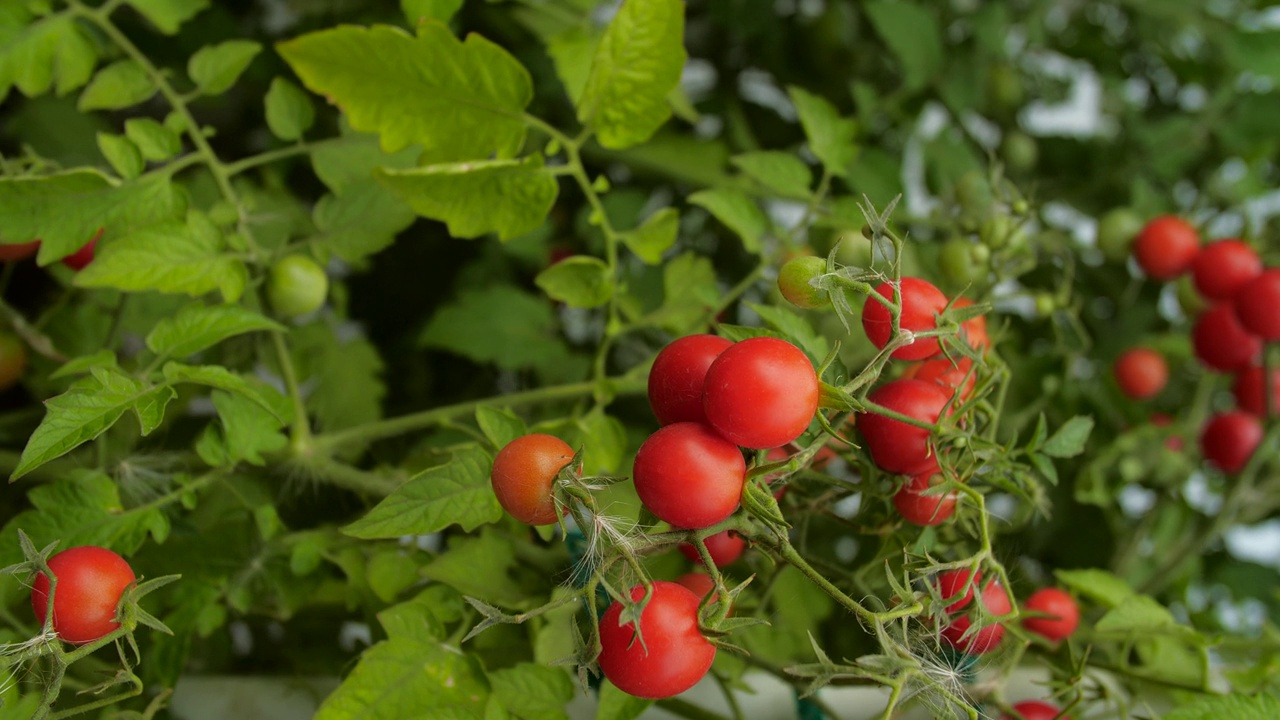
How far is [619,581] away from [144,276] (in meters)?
0.24

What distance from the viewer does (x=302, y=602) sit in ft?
1.54

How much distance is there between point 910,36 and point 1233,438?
0.37 meters

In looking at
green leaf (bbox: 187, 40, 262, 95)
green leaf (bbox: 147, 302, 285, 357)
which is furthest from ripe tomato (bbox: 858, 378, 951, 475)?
green leaf (bbox: 187, 40, 262, 95)

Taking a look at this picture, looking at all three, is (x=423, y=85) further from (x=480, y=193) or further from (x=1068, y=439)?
(x=1068, y=439)

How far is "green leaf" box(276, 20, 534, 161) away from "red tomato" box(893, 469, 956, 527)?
0.23 metres

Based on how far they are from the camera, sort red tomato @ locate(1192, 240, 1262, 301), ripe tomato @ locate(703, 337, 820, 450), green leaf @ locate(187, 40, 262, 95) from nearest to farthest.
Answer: ripe tomato @ locate(703, 337, 820, 450) < green leaf @ locate(187, 40, 262, 95) < red tomato @ locate(1192, 240, 1262, 301)

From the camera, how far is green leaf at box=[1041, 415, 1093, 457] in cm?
41

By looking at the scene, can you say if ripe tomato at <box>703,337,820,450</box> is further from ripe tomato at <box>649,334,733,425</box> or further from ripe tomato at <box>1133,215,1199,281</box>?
ripe tomato at <box>1133,215,1199,281</box>

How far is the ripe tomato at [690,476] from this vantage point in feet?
1.03

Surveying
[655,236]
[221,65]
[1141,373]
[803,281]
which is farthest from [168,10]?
[1141,373]

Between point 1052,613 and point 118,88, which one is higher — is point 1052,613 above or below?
below

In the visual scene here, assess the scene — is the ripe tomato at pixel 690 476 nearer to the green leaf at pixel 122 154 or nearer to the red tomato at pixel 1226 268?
the green leaf at pixel 122 154

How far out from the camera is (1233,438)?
2.34ft

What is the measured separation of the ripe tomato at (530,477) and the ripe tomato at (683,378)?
40mm
